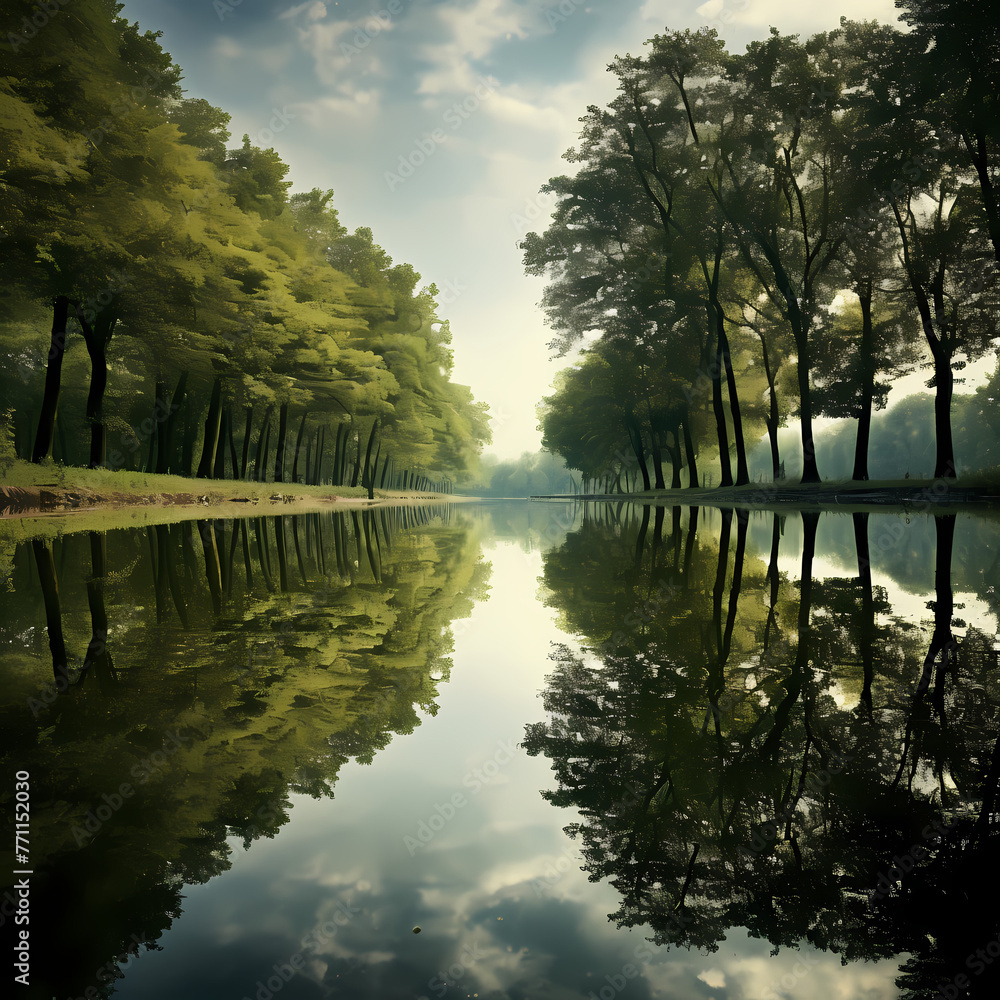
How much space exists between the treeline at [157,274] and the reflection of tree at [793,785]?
712 inches

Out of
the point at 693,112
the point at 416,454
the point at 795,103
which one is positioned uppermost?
the point at 693,112

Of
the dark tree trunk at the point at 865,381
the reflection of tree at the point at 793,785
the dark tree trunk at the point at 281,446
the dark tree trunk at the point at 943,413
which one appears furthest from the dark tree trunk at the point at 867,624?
the dark tree trunk at the point at 281,446

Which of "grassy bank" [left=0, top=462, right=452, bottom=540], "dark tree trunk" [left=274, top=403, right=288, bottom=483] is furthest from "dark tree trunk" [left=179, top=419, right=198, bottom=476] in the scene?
"grassy bank" [left=0, top=462, right=452, bottom=540]

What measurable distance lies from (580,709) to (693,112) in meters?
31.1

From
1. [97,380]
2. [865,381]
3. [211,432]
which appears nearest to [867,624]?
[97,380]

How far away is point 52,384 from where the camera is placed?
695 inches

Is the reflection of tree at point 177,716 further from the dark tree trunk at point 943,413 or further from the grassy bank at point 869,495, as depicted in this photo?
the dark tree trunk at point 943,413

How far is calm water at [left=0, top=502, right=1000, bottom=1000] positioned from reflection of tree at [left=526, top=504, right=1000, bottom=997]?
13 millimetres

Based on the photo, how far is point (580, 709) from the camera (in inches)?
141

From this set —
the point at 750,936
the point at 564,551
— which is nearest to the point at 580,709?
the point at 750,936

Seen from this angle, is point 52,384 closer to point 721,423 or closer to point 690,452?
point 721,423

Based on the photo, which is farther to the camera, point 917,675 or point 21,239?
point 21,239

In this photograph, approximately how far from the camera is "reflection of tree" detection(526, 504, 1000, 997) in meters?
Answer: 1.88

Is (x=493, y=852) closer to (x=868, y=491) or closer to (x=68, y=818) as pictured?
(x=68, y=818)
